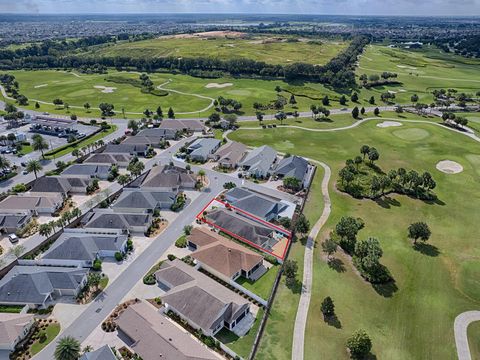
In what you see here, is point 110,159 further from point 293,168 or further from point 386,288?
point 386,288

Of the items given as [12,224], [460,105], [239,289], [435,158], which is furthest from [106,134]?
[460,105]

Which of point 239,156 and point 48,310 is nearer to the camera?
point 48,310

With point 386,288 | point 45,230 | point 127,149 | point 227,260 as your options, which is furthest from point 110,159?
point 386,288

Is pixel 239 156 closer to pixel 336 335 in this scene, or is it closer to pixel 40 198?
pixel 40 198

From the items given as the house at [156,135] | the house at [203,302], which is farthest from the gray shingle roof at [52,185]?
the house at [203,302]

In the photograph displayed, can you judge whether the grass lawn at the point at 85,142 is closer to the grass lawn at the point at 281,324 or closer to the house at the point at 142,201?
the house at the point at 142,201

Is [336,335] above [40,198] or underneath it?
underneath

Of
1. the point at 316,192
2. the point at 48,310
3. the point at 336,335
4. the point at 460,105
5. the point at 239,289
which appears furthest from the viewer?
the point at 460,105
